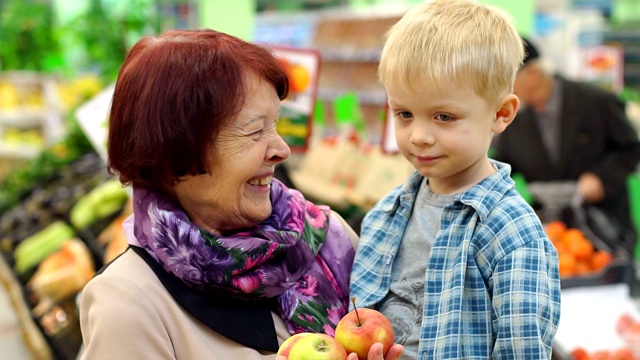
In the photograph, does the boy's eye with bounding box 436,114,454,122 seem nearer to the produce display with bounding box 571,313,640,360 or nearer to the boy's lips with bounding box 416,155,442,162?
the boy's lips with bounding box 416,155,442,162

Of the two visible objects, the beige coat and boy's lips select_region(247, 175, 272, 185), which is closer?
the beige coat

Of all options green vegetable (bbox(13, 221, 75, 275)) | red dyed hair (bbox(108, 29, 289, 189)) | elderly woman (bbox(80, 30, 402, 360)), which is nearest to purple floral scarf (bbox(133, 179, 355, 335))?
elderly woman (bbox(80, 30, 402, 360))

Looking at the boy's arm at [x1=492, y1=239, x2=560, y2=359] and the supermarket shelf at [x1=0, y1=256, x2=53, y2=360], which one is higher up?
the boy's arm at [x1=492, y1=239, x2=560, y2=359]

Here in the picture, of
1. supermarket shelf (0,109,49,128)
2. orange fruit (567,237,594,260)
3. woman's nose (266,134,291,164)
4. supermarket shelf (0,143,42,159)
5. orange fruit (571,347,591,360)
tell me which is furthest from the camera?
supermarket shelf (0,109,49,128)

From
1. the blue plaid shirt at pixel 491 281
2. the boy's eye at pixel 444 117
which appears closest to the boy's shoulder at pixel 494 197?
the blue plaid shirt at pixel 491 281

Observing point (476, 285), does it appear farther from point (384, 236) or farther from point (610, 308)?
point (610, 308)

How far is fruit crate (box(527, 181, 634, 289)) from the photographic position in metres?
3.31

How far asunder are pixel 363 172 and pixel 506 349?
2.51 m

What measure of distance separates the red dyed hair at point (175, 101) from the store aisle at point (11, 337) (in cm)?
218

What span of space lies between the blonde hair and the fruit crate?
82.2 inches

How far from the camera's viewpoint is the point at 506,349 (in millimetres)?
1351

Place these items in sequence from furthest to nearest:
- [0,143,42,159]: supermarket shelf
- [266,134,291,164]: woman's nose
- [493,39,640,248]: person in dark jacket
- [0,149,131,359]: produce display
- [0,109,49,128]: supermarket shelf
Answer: [0,109,49,128]: supermarket shelf → [0,143,42,159]: supermarket shelf → [493,39,640,248]: person in dark jacket → [0,149,131,359]: produce display → [266,134,291,164]: woman's nose

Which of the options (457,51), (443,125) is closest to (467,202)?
(443,125)

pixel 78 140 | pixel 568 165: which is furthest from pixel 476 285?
pixel 78 140
